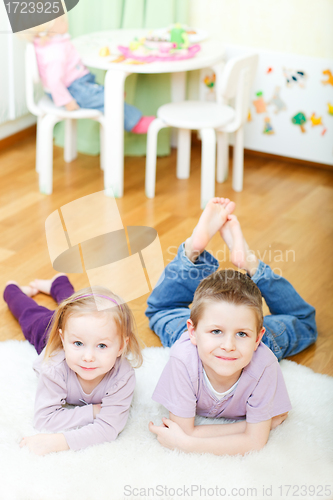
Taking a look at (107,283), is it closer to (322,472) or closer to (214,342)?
(214,342)

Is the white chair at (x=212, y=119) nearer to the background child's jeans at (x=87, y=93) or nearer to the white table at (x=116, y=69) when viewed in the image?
the white table at (x=116, y=69)

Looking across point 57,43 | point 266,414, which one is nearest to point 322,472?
point 266,414

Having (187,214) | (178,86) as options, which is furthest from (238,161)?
(178,86)

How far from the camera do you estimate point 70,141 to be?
264 cm

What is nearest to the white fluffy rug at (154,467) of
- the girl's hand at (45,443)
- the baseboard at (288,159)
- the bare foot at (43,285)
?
the girl's hand at (45,443)

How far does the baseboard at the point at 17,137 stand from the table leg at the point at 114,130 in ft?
2.26

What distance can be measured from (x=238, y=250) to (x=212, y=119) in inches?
37.9

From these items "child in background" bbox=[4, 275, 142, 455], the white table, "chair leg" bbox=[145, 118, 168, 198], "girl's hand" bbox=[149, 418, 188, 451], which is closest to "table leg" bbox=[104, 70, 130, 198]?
the white table

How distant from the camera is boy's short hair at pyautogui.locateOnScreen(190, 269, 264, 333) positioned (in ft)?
3.63

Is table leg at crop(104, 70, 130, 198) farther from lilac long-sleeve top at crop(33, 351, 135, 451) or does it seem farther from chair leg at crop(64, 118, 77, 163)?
lilac long-sleeve top at crop(33, 351, 135, 451)

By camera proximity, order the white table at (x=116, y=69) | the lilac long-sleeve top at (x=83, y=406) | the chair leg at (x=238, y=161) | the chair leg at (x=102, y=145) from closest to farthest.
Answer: the lilac long-sleeve top at (x=83, y=406) < the white table at (x=116, y=69) < the chair leg at (x=238, y=161) < the chair leg at (x=102, y=145)

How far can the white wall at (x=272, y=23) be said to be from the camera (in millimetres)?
2520

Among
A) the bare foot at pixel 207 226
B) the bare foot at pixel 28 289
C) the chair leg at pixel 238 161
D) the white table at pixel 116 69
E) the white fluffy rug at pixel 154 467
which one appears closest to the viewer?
the white fluffy rug at pixel 154 467

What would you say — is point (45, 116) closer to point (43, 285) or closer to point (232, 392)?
point (43, 285)
